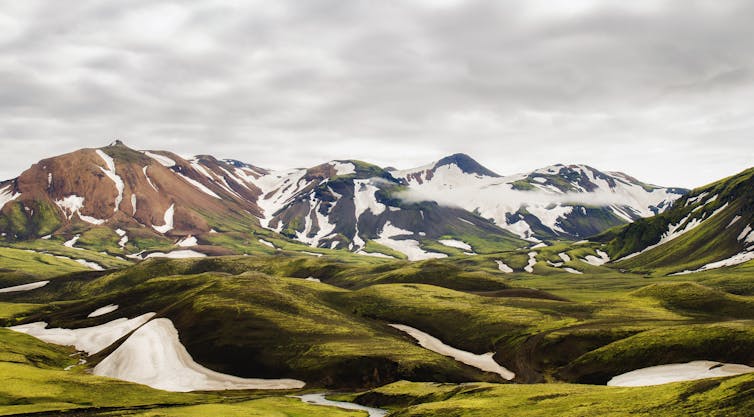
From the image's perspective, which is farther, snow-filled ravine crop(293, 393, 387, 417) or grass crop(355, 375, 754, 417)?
snow-filled ravine crop(293, 393, 387, 417)

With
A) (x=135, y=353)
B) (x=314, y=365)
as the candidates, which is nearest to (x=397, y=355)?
(x=314, y=365)

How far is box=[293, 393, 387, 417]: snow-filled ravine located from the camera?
331 feet

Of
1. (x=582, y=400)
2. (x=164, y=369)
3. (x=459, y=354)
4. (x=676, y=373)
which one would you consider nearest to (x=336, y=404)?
(x=164, y=369)

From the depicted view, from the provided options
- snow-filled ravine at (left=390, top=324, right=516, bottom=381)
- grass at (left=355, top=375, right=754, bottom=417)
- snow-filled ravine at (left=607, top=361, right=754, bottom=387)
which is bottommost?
snow-filled ravine at (left=390, top=324, right=516, bottom=381)

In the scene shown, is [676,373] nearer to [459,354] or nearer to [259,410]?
[459,354]

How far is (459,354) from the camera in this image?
508ft

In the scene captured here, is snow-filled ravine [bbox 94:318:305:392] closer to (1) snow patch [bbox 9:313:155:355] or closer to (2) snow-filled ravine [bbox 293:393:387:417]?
(2) snow-filled ravine [bbox 293:393:387:417]

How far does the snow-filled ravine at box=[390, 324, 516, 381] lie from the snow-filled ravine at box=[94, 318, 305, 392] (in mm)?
44772

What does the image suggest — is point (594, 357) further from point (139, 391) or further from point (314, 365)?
point (139, 391)

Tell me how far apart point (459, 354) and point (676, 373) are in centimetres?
6062

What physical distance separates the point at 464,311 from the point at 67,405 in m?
126

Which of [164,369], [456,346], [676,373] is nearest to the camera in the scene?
[676,373]

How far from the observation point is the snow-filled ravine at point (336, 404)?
100750 mm

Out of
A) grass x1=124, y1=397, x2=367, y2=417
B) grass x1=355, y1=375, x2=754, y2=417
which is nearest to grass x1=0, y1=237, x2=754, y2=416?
grass x1=355, y1=375, x2=754, y2=417
